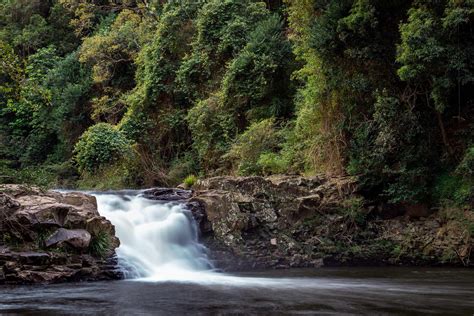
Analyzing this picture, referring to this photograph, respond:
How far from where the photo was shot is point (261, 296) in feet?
28.4

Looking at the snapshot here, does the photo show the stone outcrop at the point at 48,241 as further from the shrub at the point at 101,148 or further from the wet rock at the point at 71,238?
the shrub at the point at 101,148

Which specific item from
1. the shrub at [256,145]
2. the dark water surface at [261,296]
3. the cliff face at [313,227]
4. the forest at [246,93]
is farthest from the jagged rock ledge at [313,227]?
the shrub at [256,145]

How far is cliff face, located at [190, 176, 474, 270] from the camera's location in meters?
13.4

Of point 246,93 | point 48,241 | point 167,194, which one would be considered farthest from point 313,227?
point 246,93

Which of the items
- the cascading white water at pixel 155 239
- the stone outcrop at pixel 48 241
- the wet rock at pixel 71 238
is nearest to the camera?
the stone outcrop at pixel 48 241

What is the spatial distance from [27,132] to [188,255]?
22.9 m

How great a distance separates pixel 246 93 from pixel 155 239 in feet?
28.3

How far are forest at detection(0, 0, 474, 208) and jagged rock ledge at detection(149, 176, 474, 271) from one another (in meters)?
0.62

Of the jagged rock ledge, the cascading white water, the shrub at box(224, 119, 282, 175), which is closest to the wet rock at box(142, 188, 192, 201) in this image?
the cascading white water

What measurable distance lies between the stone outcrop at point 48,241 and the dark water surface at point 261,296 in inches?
21.0

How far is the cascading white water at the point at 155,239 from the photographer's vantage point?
39.1ft

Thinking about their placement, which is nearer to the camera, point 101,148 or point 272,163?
point 272,163

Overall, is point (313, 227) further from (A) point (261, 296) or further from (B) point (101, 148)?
(B) point (101, 148)

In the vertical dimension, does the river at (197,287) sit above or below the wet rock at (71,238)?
below
